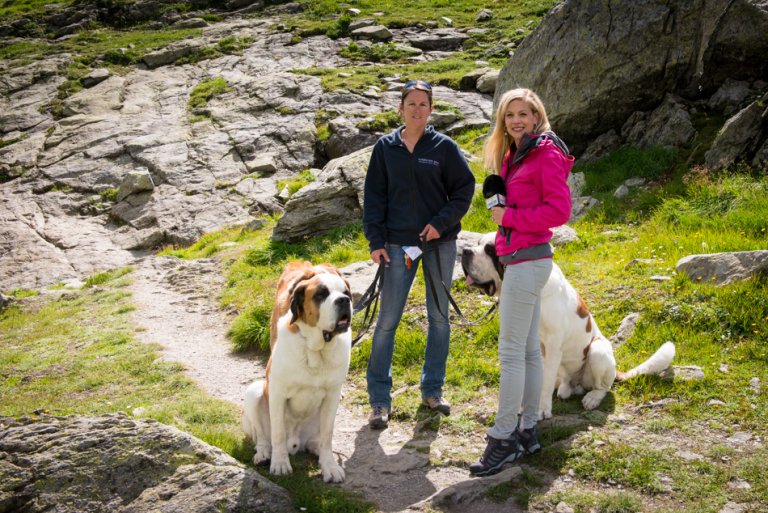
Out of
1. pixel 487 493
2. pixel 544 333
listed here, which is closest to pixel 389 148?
pixel 544 333

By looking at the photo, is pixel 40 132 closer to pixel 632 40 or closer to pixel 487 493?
pixel 632 40

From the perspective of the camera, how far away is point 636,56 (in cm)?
1123

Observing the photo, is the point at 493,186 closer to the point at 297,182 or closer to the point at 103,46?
the point at 297,182

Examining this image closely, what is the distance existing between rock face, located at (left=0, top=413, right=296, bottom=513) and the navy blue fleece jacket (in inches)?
87.1

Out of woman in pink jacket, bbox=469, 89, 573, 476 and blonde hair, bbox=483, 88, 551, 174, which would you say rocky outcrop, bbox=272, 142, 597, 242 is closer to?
blonde hair, bbox=483, 88, 551, 174

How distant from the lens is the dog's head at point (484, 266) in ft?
16.2

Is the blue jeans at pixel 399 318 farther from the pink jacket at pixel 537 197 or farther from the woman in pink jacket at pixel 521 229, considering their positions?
the pink jacket at pixel 537 197

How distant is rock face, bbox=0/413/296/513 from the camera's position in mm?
3551

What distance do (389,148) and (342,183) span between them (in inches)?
292

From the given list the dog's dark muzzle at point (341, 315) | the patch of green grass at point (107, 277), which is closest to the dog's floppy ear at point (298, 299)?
the dog's dark muzzle at point (341, 315)

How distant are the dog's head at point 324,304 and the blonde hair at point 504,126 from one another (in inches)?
57.6

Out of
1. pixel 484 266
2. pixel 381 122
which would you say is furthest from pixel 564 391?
pixel 381 122

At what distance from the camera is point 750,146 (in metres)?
9.44

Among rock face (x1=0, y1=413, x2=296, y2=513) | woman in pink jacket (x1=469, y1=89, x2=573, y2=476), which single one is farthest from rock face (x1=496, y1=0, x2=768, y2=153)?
rock face (x1=0, y1=413, x2=296, y2=513)
